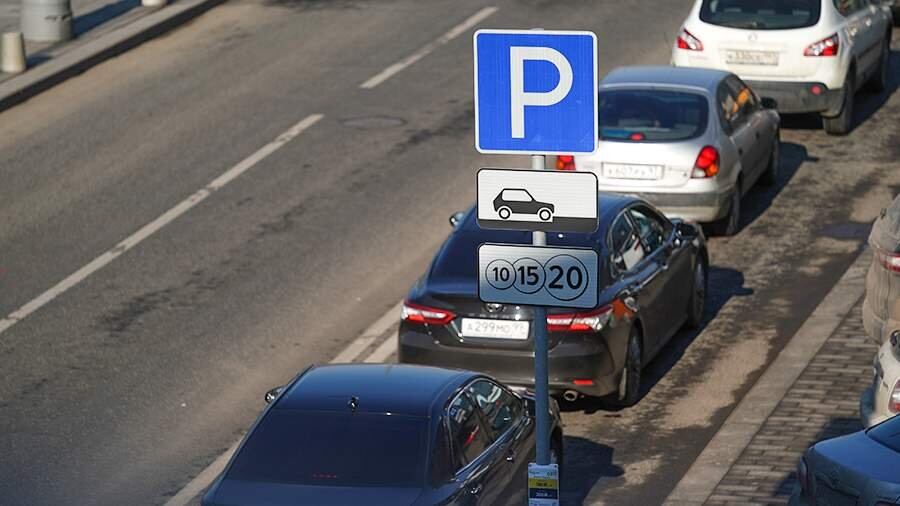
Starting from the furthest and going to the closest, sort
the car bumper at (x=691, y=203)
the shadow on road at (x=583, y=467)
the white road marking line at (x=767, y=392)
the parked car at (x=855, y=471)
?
1. the car bumper at (x=691, y=203)
2. the shadow on road at (x=583, y=467)
3. the white road marking line at (x=767, y=392)
4. the parked car at (x=855, y=471)

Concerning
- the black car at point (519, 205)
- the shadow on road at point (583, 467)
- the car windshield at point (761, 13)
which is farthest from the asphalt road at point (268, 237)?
the black car at point (519, 205)

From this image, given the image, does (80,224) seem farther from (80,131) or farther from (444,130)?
(444,130)

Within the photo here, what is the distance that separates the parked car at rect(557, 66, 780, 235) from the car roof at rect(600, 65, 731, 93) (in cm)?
1

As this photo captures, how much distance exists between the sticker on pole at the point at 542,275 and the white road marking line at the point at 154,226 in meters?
8.21

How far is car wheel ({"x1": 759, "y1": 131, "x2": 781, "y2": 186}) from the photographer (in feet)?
67.1

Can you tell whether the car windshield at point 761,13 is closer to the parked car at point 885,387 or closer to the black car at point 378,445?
the parked car at point 885,387

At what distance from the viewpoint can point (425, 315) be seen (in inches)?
554

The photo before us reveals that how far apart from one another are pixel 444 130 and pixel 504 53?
13.3 metres

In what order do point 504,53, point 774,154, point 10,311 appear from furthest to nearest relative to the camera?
1. point 774,154
2. point 10,311
3. point 504,53

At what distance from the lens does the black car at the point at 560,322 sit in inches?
546

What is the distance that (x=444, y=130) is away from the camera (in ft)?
73.4

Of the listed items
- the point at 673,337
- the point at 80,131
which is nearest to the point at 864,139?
the point at 673,337

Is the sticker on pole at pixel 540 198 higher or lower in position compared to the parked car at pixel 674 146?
higher

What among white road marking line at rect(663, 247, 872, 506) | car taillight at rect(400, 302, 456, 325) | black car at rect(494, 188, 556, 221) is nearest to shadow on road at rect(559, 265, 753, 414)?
white road marking line at rect(663, 247, 872, 506)
